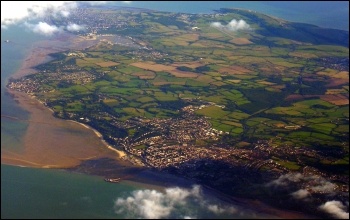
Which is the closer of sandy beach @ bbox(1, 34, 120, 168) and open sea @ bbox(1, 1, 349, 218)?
open sea @ bbox(1, 1, 349, 218)

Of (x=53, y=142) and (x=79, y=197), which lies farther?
(x=53, y=142)

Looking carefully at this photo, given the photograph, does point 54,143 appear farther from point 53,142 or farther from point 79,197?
point 79,197

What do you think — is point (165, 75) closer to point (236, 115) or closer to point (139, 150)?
point (236, 115)

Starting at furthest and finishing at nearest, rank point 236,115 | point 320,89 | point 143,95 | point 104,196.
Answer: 1. point 320,89
2. point 143,95
3. point 236,115
4. point 104,196

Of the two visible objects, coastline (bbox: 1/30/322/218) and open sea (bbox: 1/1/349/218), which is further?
coastline (bbox: 1/30/322/218)

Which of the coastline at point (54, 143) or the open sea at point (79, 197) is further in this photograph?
the coastline at point (54, 143)


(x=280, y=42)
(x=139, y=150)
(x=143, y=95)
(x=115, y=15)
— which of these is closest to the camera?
(x=139, y=150)

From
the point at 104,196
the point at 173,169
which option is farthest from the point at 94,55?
the point at 104,196

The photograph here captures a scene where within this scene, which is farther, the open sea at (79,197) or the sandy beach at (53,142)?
the sandy beach at (53,142)

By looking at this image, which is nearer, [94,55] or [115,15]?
[94,55]

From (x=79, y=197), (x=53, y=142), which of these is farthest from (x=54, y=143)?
(x=79, y=197)
